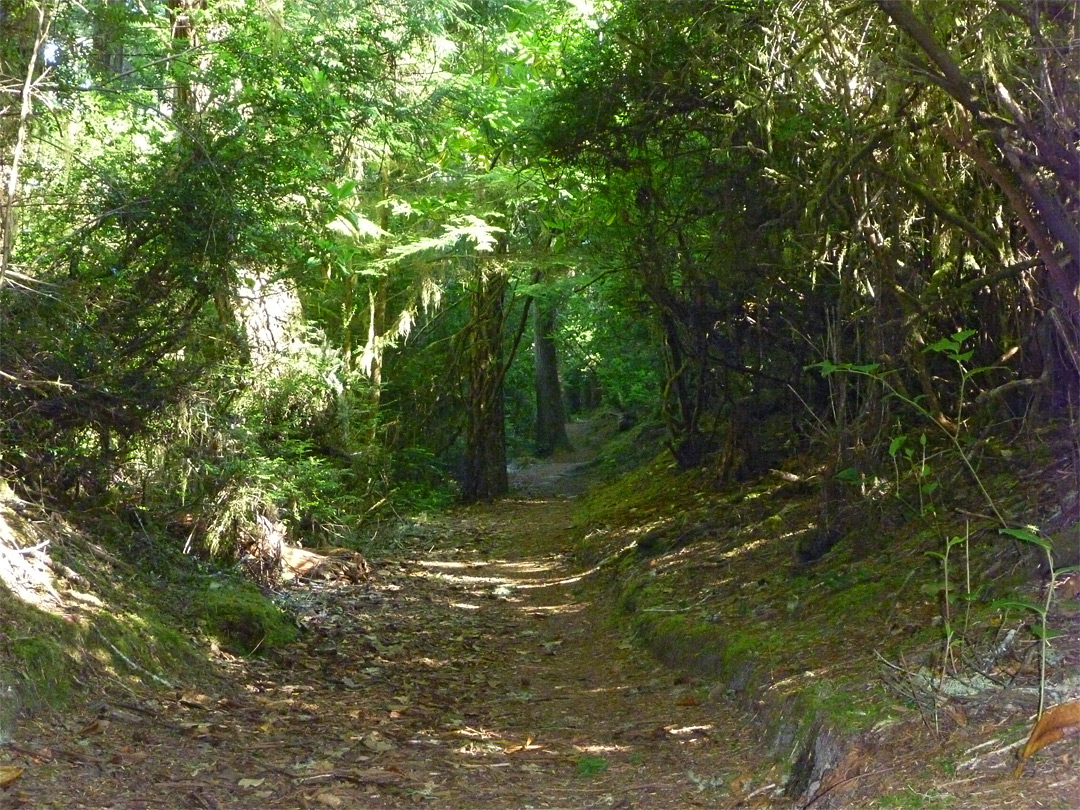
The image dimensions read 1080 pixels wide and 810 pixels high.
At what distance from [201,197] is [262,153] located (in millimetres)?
696

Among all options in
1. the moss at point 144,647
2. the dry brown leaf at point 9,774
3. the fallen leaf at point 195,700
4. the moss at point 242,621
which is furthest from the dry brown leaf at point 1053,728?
the moss at point 242,621

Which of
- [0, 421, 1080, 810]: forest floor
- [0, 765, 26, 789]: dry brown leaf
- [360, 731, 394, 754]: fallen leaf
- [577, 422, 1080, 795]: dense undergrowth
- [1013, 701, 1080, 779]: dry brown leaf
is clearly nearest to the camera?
[1013, 701, 1080, 779]: dry brown leaf

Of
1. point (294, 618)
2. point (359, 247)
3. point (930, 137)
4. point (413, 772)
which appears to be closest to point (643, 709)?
point (413, 772)

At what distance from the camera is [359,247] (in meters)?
14.6

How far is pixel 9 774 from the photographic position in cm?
459

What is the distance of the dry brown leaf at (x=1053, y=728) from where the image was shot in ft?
13.7

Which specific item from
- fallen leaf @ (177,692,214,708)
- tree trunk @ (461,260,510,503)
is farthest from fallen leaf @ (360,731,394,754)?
tree trunk @ (461,260,510,503)

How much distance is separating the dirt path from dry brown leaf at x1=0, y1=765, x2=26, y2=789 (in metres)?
0.04

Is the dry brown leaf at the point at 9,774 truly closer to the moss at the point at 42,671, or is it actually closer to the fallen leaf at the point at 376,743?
the moss at the point at 42,671

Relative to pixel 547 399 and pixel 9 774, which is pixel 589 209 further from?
pixel 547 399

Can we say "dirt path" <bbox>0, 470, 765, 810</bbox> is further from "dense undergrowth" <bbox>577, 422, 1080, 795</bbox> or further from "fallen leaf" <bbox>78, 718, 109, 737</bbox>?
"dense undergrowth" <bbox>577, 422, 1080, 795</bbox>

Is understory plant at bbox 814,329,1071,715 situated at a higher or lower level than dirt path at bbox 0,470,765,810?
higher

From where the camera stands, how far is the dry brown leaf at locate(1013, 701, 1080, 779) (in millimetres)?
4176

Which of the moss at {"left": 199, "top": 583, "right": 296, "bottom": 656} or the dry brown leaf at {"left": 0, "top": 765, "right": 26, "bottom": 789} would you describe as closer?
the dry brown leaf at {"left": 0, "top": 765, "right": 26, "bottom": 789}
